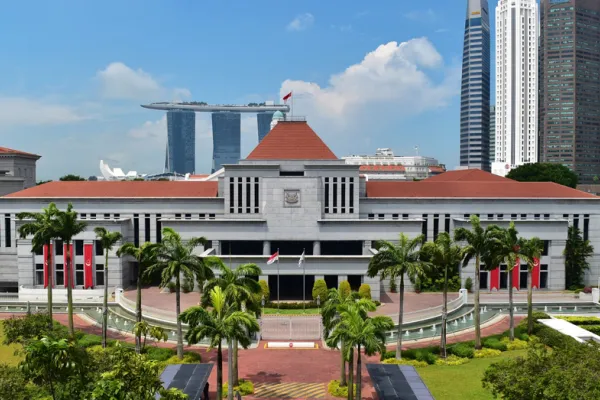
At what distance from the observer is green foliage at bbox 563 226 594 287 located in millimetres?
57469

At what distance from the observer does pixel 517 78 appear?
191125mm

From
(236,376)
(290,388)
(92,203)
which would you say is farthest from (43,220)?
(92,203)

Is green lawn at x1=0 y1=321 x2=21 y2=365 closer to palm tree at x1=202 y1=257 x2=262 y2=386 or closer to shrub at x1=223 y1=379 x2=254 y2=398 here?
palm tree at x1=202 y1=257 x2=262 y2=386

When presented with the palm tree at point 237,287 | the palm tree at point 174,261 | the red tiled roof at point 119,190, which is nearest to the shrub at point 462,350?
the palm tree at point 237,287

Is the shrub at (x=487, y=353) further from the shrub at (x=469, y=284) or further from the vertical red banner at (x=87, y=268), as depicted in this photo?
the vertical red banner at (x=87, y=268)

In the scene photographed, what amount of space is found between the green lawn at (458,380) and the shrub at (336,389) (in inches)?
191

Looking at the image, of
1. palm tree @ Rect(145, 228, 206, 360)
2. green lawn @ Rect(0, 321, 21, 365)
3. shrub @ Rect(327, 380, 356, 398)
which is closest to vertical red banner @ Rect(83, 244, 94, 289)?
green lawn @ Rect(0, 321, 21, 365)

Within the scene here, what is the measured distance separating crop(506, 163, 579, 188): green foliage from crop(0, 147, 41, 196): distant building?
101219 mm

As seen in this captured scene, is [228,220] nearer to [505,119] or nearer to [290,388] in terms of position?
[290,388]

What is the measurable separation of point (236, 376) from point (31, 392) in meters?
12.3

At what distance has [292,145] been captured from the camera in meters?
62.8

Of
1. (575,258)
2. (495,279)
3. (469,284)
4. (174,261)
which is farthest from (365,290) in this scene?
(575,258)

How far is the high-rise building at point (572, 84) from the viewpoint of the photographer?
183m

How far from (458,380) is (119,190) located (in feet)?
157
